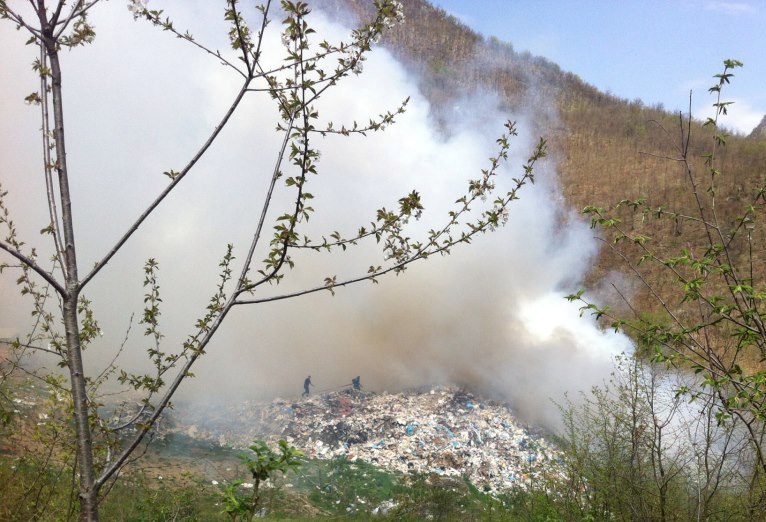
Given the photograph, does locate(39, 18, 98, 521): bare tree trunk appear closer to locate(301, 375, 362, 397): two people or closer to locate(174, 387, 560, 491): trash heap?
locate(174, 387, 560, 491): trash heap

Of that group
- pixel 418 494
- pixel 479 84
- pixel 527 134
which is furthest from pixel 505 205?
pixel 479 84

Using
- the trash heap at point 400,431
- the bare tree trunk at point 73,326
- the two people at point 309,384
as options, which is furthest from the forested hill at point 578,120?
the bare tree trunk at point 73,326

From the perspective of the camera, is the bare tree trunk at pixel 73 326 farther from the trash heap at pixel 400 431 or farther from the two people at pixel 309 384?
the two people at pixel 309 384

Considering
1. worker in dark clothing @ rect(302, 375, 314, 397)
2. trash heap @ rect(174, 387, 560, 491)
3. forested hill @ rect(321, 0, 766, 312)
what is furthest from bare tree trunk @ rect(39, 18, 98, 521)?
forested hill @ rect(321, 0, 766, 312)

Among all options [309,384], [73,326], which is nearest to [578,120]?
[309,384]

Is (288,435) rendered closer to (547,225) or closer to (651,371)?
(651,371)

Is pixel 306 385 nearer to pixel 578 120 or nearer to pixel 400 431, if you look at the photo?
pixel 400 431
